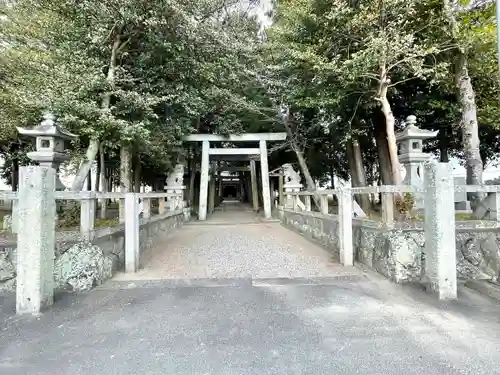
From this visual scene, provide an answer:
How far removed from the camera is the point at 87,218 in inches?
144

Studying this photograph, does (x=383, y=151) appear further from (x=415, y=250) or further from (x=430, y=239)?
(x=430, y=239)

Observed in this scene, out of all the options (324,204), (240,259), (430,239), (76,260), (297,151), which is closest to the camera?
(430,239)

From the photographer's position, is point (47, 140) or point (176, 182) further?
point (176, 182)

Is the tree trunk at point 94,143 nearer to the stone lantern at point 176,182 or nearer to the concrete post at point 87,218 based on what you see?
the concrete post at point 87,218

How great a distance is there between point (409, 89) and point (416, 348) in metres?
→ 9.30

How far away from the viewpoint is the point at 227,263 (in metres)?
4.81

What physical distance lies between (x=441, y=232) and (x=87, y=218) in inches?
154

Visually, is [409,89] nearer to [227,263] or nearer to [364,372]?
[227,263]

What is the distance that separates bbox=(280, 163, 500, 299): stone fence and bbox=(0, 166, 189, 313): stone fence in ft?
10.5

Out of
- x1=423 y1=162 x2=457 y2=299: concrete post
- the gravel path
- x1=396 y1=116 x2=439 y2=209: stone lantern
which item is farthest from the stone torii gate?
x1=423 y1=162 x2=457 y2=299: concrete post

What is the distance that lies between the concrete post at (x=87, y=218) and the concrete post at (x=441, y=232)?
151 inches

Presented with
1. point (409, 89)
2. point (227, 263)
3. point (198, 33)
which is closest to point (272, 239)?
point (227, 263)

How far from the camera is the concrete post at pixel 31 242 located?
2803mm

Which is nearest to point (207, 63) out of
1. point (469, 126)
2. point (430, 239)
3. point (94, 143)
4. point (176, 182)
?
point (94, 143)
